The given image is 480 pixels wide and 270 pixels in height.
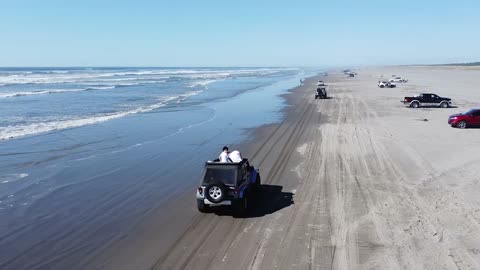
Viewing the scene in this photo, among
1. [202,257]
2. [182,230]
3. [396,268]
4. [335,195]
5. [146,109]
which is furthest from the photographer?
[146,109]

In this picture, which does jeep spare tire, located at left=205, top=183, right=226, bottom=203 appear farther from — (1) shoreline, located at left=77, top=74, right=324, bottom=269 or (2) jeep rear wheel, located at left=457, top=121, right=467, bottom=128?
(2) jeep rear wheel, located at left=457, top=121, right=467, bottom=128

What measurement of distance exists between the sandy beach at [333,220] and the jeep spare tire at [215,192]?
0.64m

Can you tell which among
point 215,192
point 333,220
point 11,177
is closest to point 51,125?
point 11,177

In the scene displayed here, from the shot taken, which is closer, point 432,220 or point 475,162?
point 432,220

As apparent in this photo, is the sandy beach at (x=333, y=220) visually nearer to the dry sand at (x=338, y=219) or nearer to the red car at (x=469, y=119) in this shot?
the dry sand at (x=338, y=219)

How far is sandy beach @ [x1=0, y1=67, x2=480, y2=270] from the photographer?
1009cm

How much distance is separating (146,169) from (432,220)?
11619 mm

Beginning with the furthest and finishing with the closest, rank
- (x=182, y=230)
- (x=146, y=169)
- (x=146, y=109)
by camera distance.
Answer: (x=146, y=109) → (x=146, y=169) → (x=182, y=230)

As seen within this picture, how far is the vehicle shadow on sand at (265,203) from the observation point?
43.6ft

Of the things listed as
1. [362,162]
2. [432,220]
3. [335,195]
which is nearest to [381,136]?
[362,162]

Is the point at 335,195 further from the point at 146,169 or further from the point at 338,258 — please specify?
the point at 146,169

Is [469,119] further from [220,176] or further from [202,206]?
[202,206]

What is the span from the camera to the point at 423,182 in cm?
1647

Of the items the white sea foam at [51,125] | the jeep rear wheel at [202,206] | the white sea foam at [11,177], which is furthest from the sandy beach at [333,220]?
the white sea foam at [51,125]
